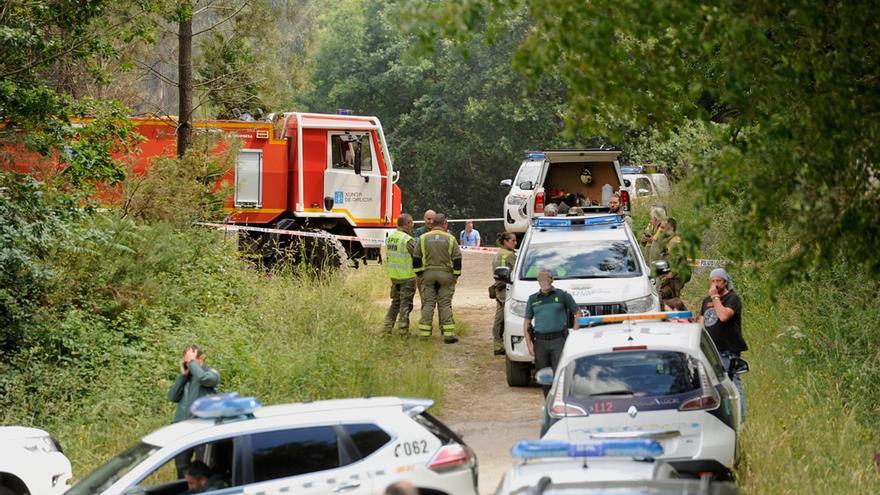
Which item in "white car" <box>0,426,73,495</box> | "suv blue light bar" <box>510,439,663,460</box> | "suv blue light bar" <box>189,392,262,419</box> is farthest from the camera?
"white car" <box>0,426,73,495</box>

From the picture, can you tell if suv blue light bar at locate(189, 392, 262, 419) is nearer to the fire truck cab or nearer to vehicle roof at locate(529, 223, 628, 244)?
vehicle roof at locate(529, 223, 628, 244)

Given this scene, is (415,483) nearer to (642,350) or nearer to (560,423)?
(560,423)

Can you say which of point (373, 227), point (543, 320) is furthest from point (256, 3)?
point (543, 320)

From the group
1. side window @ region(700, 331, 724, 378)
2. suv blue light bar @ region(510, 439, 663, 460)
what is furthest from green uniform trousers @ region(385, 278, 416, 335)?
suv blue light bar @ region(510, 439, 663, 460)

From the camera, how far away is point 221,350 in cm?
1550

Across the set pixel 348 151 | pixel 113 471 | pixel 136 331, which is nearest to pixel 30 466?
pixel 113 471

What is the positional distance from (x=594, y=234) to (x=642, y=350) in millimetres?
6853

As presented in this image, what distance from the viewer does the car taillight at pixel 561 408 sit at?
32.3 feet

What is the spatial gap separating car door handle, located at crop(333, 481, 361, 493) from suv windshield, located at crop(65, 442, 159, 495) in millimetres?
1276

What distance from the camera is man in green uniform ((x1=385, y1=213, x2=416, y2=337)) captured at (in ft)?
60.5

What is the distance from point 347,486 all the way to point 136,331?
9.50 meters

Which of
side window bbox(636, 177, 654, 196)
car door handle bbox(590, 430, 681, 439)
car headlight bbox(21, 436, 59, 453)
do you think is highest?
side window bbox(636, 177, 654, 196)

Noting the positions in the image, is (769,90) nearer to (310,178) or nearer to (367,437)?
(367,437)

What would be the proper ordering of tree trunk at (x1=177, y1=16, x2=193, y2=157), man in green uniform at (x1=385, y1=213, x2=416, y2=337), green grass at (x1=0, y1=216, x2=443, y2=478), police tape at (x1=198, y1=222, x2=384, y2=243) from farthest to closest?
1. police tape at (x1=198, y1=222, x2=384, y2=243)
2. tree trunk at (x1=177, y1=16, x2=193, y2=157)
3. man in green uniform at (x1=385, y1=213, x2=416, y2=337)
4. green grass at (x1=0, y1=216, x2=443, y2=478)
